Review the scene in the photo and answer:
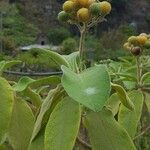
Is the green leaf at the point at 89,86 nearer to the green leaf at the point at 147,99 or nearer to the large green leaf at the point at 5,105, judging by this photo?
the large green leaf at the point at 5,105

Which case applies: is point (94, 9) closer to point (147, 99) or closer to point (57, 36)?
point (147, 99)

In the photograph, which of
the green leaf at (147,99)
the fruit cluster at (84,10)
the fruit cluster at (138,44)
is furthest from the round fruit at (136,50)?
the fruit cluster at (84,10)

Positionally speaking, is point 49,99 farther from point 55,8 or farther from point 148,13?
point 148,13

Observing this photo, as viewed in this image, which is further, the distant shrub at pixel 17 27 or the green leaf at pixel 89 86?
the distant shrub at pixel 17 27

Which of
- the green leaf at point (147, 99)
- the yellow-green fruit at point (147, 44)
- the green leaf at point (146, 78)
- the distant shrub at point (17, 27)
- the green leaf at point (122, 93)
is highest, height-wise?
the green leaf at point (122, 93)

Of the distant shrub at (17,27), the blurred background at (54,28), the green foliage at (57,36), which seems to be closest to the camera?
the blurred background at (54,28)

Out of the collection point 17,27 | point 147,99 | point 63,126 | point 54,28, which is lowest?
point 54,28

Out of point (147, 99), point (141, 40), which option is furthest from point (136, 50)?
point (147, 99)
